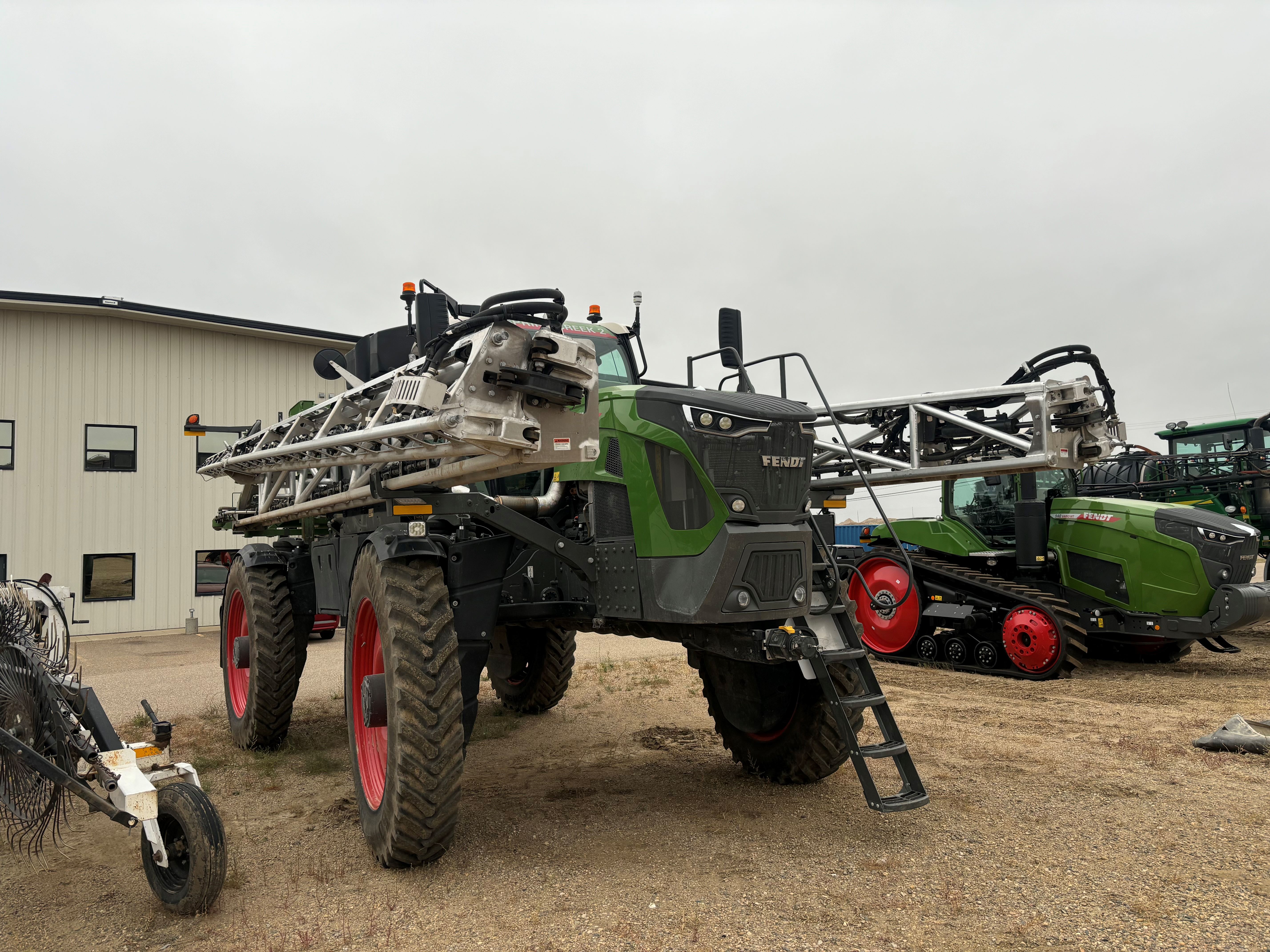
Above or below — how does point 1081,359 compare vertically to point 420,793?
above

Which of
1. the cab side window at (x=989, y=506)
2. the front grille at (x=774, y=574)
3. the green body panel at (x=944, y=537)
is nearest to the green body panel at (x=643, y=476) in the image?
the front grille at (x=774, y=574)

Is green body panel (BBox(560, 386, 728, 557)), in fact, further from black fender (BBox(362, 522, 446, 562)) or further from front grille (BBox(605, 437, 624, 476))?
black fender (BBox(362, 522, 446, 562))

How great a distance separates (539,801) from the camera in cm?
497

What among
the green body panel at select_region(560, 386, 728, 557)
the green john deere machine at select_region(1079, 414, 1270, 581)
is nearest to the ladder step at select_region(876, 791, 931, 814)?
the green body panel at select_region(560, 386, 728, 557)

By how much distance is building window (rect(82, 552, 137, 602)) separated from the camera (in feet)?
51.6

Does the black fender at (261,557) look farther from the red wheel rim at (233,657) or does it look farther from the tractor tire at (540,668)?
the tractor tire at (540,668)

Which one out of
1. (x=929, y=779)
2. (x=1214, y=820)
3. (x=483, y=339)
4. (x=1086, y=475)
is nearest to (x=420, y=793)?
(x=483, y=339)

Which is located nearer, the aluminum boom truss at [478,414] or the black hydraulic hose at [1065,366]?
the aluminum boom truss at [478,414]

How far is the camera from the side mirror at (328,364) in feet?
20.1

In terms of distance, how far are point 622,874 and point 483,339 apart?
2.34m

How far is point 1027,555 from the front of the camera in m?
9.46

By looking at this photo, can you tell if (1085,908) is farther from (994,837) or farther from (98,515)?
(98,515)

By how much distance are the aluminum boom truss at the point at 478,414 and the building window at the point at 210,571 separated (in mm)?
13747

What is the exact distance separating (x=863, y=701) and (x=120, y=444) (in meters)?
16.0
